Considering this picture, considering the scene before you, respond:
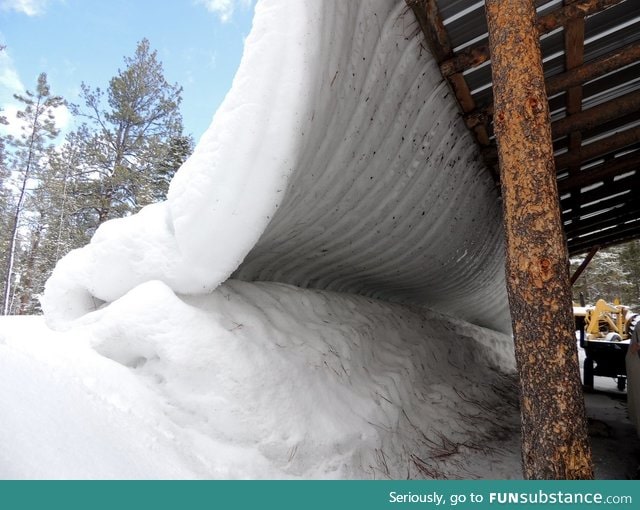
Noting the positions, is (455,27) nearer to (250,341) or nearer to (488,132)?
(488,132)

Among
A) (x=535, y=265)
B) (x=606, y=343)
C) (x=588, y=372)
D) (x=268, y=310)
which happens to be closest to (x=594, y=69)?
(x=535, y=265)

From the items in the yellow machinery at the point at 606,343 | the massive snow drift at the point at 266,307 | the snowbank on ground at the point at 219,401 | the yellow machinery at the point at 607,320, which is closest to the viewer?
the snowbank on ground at the point at 219,401

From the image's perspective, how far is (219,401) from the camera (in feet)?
7.73

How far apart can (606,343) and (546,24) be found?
5.43m

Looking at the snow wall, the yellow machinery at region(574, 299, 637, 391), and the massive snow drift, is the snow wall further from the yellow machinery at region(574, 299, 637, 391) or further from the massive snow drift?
the yellow machinery at region(574, 299, 637, 391)

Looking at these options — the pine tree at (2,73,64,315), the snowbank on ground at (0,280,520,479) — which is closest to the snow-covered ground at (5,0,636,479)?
the snowbank on ground at (0,280,520,479)

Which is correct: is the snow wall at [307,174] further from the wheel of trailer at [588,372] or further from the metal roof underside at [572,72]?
the wheel of trailer at [588,372]

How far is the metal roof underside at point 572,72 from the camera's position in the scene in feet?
11.0

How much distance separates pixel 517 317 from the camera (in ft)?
6.44

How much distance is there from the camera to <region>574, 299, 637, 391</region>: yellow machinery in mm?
6312

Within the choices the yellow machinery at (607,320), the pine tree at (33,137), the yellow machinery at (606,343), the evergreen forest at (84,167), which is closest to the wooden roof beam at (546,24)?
the yellow machinery at (606,343)

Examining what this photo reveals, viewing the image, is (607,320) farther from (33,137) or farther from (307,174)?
(33,137)

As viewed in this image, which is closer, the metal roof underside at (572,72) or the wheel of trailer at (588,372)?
the metal roof underside at (572,72)
